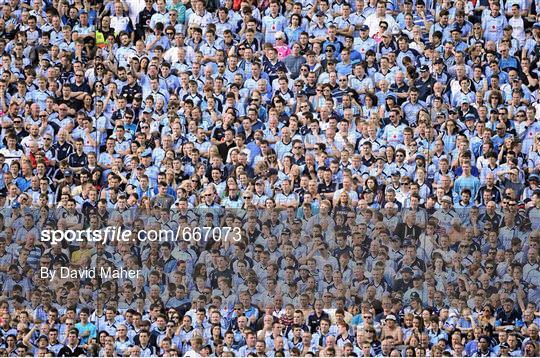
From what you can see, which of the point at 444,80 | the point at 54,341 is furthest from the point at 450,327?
the point at 54,341

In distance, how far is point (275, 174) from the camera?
64.6ft

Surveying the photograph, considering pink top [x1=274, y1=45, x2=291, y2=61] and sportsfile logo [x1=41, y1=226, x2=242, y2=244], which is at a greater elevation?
pink top [x1=274, y1=45, x2=291, y2=61]

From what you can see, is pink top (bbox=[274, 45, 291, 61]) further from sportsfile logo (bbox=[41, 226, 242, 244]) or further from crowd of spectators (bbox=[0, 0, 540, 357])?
sportsfile logo (bbox=[41, 226, 242, 244])

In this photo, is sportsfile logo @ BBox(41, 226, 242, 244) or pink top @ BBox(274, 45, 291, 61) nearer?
sportsfile logo @ BBox(41, 226, 242, 244)

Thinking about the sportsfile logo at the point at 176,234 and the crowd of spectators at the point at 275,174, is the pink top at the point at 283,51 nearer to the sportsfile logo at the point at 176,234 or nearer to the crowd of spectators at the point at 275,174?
the crowd of spectators at the point at 275,174

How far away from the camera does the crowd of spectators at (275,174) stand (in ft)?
60.7

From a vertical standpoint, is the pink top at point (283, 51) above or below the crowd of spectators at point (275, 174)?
above

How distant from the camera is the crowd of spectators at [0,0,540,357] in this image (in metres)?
18.5

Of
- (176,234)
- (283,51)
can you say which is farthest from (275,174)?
(283,51)

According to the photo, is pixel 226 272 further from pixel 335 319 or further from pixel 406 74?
pixel 406 74

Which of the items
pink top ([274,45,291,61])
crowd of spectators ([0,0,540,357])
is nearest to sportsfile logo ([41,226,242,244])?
crowd of spectators ([0,0,540,357])

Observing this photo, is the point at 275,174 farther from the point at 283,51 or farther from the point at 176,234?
the point at 283,51

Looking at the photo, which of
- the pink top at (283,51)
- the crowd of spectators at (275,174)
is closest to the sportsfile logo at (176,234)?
the crowd of spectators at (275,174)

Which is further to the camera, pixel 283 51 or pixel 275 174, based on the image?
pixel 283 51
